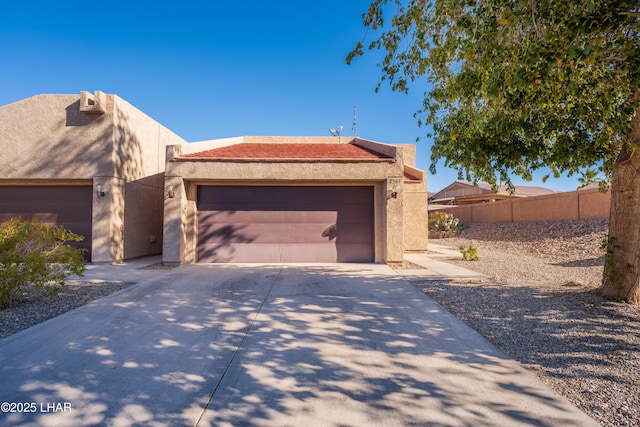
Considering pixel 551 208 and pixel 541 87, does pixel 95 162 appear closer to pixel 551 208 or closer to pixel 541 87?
pixel 541 87

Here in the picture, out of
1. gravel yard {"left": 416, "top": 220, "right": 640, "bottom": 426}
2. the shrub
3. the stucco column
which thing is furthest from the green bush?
the shrub

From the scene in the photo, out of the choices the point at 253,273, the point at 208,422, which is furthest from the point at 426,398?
the point at 253,273

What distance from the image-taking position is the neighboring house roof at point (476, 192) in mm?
28984

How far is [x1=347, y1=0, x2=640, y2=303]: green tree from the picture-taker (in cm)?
379

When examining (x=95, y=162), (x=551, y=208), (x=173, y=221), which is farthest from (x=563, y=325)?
(x=551, y=208)

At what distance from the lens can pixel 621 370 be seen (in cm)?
329

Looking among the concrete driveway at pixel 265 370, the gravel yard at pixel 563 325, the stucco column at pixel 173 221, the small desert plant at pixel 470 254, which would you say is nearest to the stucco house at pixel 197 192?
the stucco column at pixel 173 221

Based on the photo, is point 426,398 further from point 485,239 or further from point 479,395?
point 485,239

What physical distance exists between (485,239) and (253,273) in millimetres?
13518

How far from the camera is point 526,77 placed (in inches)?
144

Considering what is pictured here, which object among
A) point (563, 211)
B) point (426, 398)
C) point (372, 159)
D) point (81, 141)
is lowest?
point (426, 398)

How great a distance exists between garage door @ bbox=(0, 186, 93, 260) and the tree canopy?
33.5 ft

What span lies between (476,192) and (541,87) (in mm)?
30090

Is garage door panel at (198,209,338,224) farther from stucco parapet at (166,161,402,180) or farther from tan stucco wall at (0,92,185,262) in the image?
tan stucco wall at (0,92,185,262)
